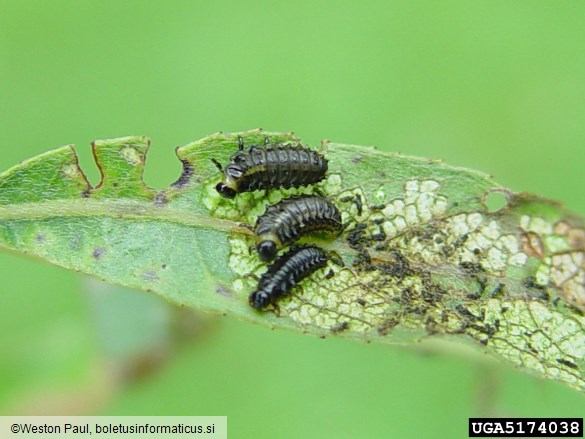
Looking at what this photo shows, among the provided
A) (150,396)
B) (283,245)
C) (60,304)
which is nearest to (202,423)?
(150,396)

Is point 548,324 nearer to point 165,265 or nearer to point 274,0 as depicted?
point 165,265

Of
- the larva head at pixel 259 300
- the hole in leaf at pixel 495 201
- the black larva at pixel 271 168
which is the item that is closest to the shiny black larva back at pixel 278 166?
the black larva at pixel 271 168

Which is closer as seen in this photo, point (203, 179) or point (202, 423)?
point (203, 179)

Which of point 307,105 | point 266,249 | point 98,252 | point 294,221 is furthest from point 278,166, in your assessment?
point 307,105

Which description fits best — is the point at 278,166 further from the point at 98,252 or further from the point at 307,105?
the point at 307,105

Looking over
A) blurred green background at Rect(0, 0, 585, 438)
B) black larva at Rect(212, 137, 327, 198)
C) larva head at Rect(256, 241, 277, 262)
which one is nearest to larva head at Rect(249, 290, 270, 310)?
larva head at Rect(256, 241, 277, 262)
